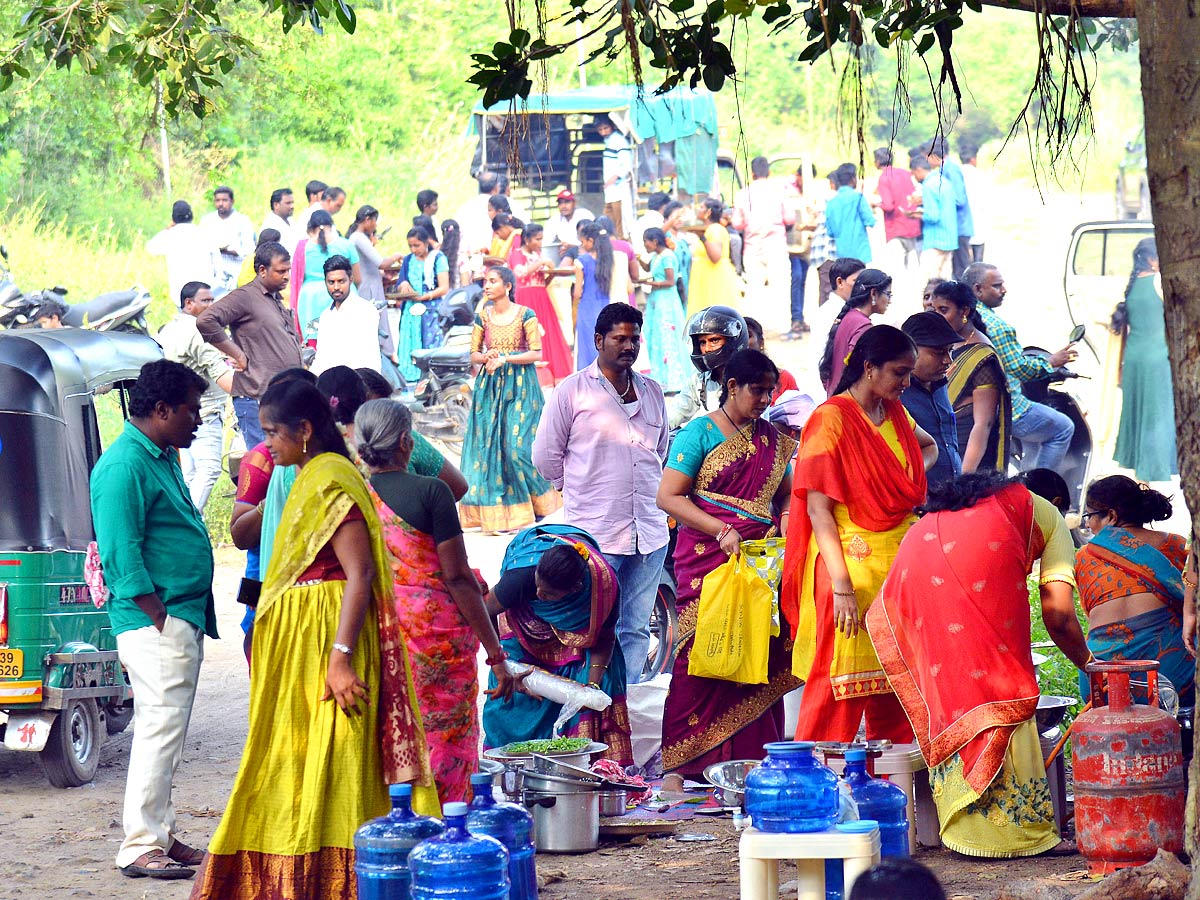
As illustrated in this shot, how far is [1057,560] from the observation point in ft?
17.2

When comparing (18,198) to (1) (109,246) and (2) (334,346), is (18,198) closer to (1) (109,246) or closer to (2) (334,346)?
(1) (109,246)

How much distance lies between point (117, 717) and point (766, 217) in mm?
13166

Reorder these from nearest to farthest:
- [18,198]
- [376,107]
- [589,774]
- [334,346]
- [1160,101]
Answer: [1160,101]
[589,774]
[334,346]
[18,198]
[376,107]

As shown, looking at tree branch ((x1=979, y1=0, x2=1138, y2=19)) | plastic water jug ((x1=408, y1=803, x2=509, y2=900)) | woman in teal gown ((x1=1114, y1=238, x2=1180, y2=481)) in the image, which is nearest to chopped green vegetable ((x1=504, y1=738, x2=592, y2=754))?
plastic water jug ((x1=408, y1=803, x2=509, y2=900))

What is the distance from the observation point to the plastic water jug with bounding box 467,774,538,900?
4.12 metres

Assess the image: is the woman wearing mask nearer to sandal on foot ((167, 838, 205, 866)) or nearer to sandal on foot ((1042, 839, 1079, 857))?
sandal on foot ((167, 838, 205, 866))

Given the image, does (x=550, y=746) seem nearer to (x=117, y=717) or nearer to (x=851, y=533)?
(x=851, y=533)

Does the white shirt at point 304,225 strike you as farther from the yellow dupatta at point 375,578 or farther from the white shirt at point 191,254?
the yellow dupatta at point 375,578

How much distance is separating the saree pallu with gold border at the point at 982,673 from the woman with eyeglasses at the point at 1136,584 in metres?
0.65

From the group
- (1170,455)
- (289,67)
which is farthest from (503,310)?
(289,67)

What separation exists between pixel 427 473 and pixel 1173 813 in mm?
2790

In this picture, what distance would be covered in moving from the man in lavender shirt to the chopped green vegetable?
135 centimetres

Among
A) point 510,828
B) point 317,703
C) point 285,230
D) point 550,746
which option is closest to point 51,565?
point 550,746

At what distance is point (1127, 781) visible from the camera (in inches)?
190
